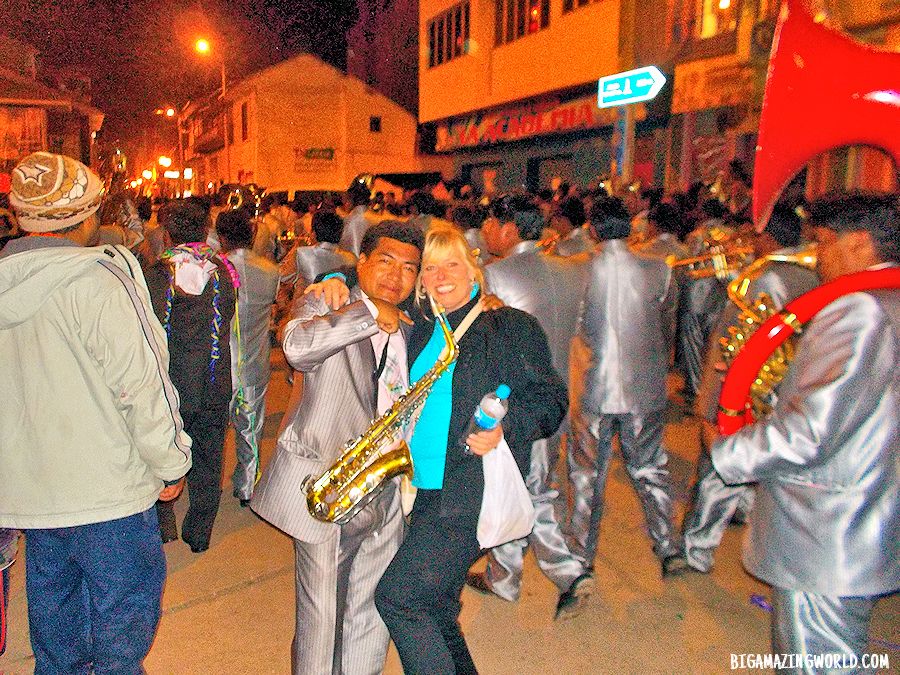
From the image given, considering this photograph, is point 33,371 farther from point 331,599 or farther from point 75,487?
point 331,599

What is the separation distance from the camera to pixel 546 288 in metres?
4.12

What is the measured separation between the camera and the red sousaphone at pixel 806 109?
245cm

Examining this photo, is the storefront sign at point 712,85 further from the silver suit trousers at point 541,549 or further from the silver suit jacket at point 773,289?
the silver suit trousers at point 541,549

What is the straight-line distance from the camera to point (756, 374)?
7.97 feet

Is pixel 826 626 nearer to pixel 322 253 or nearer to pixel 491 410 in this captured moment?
pixel 491 410

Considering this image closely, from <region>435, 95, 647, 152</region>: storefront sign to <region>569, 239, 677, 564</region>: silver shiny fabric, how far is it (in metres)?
13.9

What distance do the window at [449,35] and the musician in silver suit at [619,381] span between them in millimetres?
21322

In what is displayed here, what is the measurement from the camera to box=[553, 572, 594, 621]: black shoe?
149 inches

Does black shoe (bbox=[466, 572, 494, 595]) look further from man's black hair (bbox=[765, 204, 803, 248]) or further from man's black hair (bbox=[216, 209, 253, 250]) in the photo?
man's black hair (bbox=[765, 204, 803, 248])

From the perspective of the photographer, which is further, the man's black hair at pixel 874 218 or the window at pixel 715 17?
the window at pixel 715 17

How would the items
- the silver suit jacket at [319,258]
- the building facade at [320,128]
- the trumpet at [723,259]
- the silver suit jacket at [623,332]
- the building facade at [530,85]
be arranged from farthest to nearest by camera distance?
the building facade at [320,128], the building facade at [530,85], the silver suit jacket at [319,258], the trumpet at [723,259], the silver suit jacket at [623,332]

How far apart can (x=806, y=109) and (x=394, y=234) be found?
1.66 meters

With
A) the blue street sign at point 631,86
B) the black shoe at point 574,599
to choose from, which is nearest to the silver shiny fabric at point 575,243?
the black shoe at point 574,599

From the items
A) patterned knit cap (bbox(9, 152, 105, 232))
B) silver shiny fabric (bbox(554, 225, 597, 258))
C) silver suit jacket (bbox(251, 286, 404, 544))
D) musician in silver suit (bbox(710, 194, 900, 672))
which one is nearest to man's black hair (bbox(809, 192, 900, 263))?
musician in silver suit (bbox(710, 194, 900, 672))
